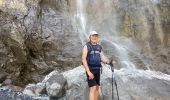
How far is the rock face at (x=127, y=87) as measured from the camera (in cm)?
1084

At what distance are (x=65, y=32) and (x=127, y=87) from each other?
6.70 meters

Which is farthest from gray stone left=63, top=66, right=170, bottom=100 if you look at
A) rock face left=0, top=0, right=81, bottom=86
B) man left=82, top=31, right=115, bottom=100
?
rock face left=0, top=0, right=81, bottom=86

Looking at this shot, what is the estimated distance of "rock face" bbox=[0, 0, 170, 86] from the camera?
16016 millimetres

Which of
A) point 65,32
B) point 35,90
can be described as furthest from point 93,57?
point 65,32

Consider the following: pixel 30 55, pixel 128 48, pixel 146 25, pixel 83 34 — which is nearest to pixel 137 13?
pixel 146 25

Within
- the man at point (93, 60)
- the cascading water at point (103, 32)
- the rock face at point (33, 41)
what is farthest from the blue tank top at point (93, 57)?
the cascading water at point (103, 32)

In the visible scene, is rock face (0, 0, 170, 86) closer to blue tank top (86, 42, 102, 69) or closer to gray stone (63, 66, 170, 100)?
gray stone (63, 66, 170, 100)

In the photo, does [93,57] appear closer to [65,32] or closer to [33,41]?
[33,41]

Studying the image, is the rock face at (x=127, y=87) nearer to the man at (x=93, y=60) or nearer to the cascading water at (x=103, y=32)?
the man at (x=93, y=60)

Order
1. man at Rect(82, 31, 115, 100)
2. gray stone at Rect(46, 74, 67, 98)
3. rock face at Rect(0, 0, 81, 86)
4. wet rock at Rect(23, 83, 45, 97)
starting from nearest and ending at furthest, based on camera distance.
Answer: man at Rect(82, 31, 115, 100)
gray stone at Rect(46, 74, 67, 98)
wet rock at Rect(23, 83, 45, 97)
rock face at Rect(0, 0, 81, 86)

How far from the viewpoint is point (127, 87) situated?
11.2 meters

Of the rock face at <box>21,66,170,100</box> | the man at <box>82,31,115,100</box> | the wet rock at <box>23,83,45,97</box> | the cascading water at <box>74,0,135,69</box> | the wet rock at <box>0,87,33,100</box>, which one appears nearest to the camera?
the man at <box>82,31,115,100</box>

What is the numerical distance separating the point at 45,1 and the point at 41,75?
409 centimetres

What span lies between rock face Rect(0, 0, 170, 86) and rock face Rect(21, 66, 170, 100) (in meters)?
4.56
